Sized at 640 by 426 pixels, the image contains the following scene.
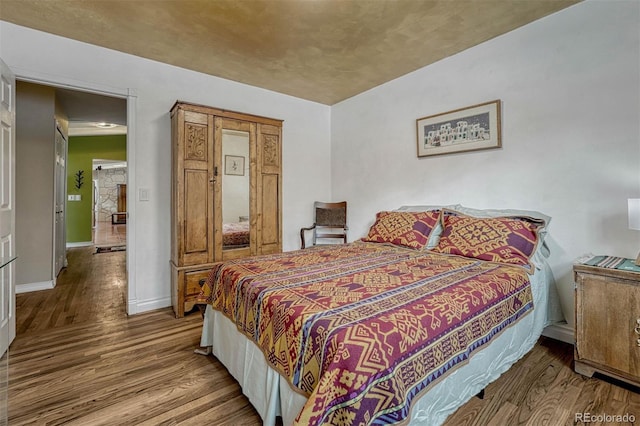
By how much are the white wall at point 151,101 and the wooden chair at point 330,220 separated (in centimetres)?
33

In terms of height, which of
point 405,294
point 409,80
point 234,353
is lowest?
point 234,353

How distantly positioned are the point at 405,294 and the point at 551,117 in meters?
2.01

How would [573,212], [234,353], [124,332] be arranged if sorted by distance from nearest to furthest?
[234,353] < [573,212] < [124,332]

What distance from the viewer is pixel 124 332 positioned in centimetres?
248

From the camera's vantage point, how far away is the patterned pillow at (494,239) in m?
2.05

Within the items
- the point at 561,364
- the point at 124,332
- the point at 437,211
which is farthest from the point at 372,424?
the point at 124,332

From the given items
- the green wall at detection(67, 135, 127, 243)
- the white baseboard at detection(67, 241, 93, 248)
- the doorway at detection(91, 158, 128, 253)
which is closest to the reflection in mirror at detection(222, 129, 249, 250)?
the green wall at detection(67, 135, 127, 243)

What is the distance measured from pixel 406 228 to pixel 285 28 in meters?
2.00

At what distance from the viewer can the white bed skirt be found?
1.19m

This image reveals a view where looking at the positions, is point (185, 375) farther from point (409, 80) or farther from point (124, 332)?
point (409, 80)

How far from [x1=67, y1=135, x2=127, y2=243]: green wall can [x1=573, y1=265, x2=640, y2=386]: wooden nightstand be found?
8537 millimetres

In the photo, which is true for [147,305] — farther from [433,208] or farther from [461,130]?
[461,130]

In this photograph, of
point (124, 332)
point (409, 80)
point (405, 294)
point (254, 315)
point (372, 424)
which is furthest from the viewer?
point (409, 80)

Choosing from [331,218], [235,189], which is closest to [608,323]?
[331,218]
